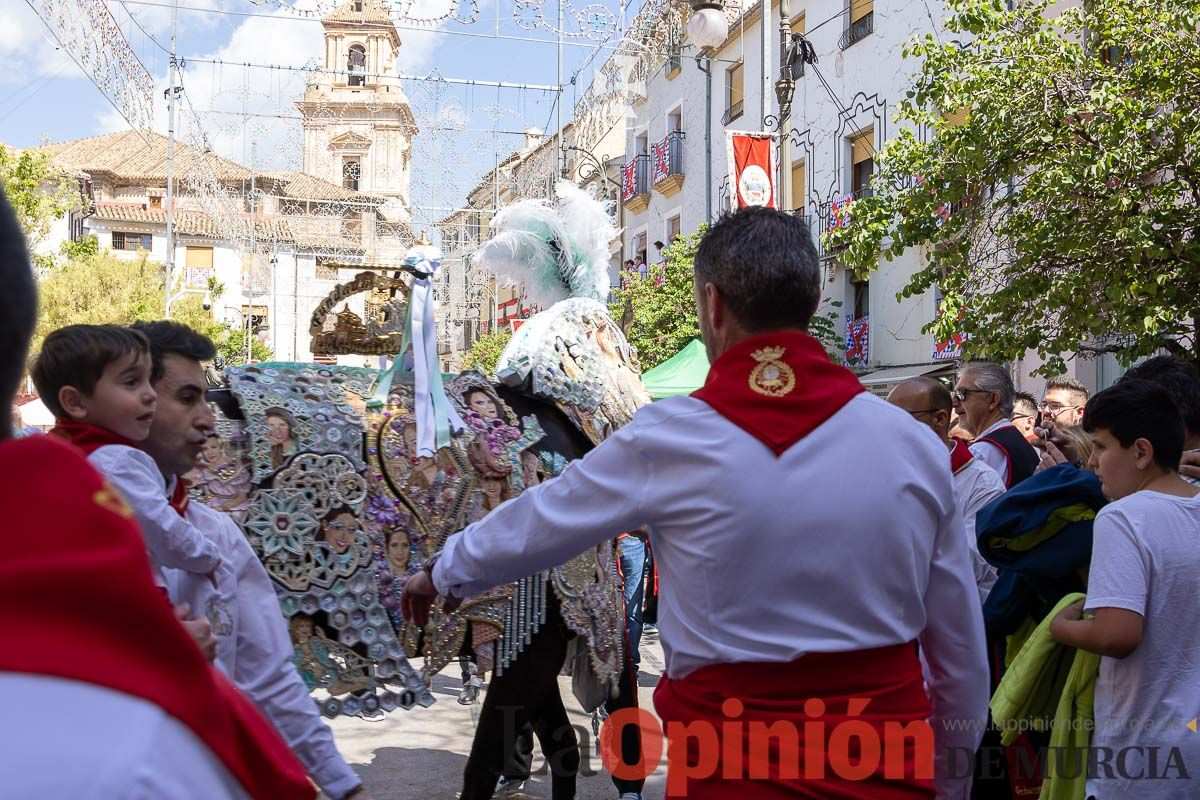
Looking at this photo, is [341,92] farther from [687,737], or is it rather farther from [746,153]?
[687,737]

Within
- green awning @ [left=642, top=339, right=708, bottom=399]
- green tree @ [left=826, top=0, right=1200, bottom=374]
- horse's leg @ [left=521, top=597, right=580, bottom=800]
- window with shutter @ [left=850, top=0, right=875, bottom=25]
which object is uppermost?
window with shutter @ [left=850, top=0, right=875, bottom=25]

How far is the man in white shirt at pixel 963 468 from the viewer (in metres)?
4.19

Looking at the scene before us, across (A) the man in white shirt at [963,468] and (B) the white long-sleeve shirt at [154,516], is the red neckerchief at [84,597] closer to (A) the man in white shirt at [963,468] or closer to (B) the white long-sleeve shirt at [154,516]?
(B) the white long-sleeve shirt at [154,516]

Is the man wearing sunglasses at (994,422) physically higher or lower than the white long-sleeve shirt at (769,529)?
higher

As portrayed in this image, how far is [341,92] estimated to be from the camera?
3052 centimetres

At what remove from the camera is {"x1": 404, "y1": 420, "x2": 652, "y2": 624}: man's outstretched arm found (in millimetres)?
2178

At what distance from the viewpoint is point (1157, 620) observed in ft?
9.36

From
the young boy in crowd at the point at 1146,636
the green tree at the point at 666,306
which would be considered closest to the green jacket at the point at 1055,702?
the young boy in crowd at the point at 1146,636

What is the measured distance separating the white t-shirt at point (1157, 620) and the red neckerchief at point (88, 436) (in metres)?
2.30

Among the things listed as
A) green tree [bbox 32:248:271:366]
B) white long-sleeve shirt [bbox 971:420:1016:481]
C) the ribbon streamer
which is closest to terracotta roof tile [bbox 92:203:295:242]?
green tree [bbox 32:248:271:366]

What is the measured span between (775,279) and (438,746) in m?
4.43

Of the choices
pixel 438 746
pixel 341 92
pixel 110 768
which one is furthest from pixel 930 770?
pixel 341 92

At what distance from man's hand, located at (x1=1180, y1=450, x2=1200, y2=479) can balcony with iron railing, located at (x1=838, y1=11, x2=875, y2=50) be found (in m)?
17.5

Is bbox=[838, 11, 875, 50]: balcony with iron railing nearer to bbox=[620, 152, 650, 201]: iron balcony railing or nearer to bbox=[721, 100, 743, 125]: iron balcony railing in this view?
bbox=[721, 100, 743, 125]: iron balcony railing
